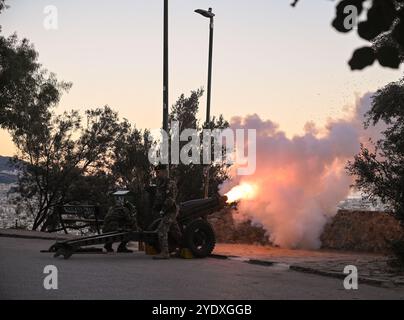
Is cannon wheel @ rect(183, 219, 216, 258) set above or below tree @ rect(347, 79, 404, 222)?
below

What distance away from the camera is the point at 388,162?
559 inches

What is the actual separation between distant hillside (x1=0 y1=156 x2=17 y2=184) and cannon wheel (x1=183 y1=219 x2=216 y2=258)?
67.5 ft

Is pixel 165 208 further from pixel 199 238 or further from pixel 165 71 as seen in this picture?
pixel 165 71

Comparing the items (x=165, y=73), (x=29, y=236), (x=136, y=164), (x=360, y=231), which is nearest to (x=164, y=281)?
(x=165, y=73)

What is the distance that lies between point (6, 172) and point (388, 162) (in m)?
23.9

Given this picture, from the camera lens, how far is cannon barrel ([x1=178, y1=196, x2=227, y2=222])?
14.2 meters

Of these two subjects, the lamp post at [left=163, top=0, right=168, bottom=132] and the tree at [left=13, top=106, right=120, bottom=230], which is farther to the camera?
the tree at [left=13, top=106, right=120, bottom=230]

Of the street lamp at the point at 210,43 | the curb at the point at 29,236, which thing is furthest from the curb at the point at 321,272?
the curb at the point at 29,236

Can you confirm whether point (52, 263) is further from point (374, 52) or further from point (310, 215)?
point (310, 215)

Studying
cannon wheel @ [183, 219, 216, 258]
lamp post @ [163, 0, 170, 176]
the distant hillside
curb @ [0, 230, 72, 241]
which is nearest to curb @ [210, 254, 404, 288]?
cannon wheel @ [183, 219, 216, 258]

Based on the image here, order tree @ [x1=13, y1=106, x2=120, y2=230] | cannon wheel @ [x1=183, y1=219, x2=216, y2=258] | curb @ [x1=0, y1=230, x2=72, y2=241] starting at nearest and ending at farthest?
cannon wheel @ [x1=183, y1=219, x2=216, y2=258] → curb @ [x1=0, y1=230, x2=72, y2=241] → tree @ [x1=13, y1=106, x2=120, y2=230]

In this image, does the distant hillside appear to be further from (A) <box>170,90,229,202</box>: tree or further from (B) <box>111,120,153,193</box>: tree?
(A) <box>170,90,229,202</box>: tree

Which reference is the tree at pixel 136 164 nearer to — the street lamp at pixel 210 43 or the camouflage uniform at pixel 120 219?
the street lamp at pixel 210 43
